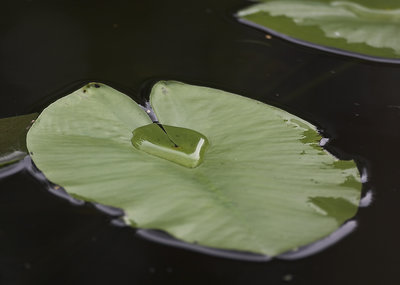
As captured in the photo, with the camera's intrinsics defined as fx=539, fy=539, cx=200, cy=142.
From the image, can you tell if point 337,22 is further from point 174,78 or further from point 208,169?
point 208,169

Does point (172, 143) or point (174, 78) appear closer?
point (172, 143)

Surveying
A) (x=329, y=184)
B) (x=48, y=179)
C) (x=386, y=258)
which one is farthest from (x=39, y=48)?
(x=386, y=258)

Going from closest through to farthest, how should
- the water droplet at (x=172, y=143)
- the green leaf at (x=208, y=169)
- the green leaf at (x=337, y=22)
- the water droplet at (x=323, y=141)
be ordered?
the green leaf at (x=208, y=169), the water droplet at (x=172, y=143), the water droplet at (x=323, y=141), the green leaf at (x=337, y=22)

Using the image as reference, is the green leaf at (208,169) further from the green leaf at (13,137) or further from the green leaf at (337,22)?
the green leaf at (337,22)

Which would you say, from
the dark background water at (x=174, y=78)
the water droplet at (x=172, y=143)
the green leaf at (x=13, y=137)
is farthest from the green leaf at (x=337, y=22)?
the green leaf at (x=13, y=137)

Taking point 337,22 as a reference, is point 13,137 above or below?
below

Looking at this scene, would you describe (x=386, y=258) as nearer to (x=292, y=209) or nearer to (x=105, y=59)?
(x=292, y=209)

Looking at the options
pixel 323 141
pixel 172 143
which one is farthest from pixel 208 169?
pixel 323 141
